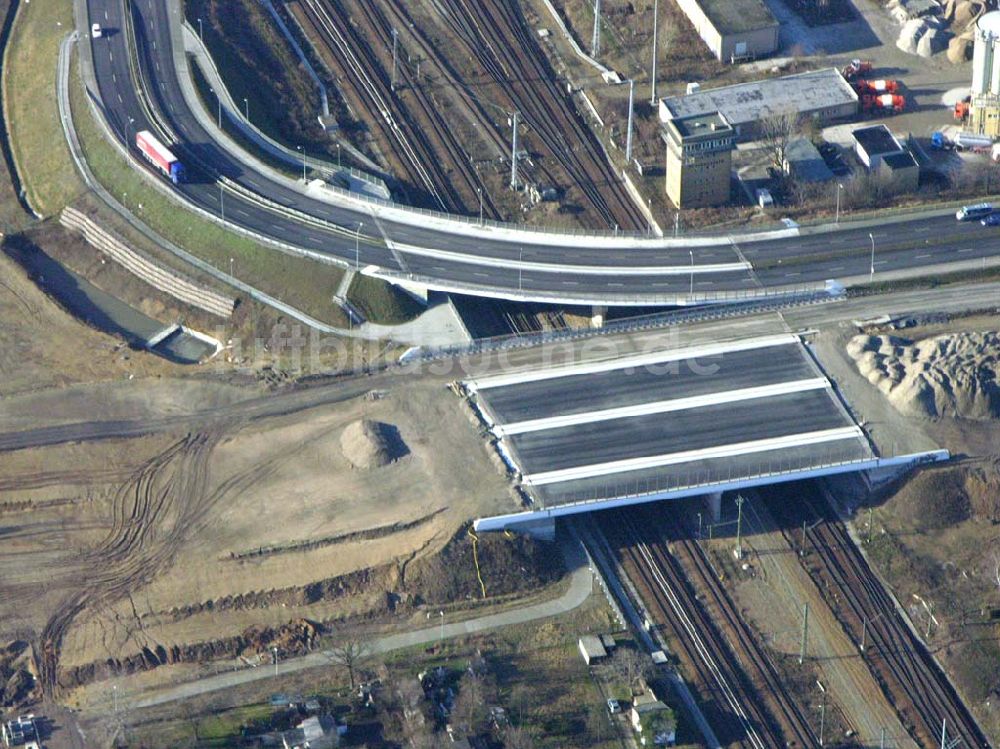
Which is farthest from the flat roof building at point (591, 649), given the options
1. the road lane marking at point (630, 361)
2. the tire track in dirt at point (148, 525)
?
the tire track in dirt at point (148, 525)

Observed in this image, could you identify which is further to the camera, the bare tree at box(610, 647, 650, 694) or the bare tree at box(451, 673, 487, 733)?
the bare tree at box(610, 647, 650, 694)

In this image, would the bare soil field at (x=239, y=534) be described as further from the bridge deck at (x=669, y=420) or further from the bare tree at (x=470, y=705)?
the bare tree at (x=470, y=705)

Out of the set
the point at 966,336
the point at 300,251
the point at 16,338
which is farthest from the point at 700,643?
the point at 16,338

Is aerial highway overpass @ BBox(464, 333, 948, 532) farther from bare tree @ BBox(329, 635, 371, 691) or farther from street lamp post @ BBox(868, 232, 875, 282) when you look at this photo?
bare tree @ BBox(329, 635, 371, 691)

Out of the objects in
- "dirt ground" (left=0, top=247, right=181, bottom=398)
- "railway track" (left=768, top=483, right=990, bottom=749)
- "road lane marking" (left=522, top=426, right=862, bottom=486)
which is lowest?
"railway track" (left=768, top=483, right=990, bottom=749)

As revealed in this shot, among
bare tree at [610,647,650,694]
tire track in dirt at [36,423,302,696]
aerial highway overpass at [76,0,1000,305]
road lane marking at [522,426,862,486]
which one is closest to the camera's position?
bare tree at [610,647,650,694]

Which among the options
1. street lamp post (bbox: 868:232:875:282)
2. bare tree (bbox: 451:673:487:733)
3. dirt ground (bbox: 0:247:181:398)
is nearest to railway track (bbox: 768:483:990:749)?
street lamp post (bbox: 868:232:875:282)

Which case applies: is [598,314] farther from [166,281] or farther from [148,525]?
[148,525]

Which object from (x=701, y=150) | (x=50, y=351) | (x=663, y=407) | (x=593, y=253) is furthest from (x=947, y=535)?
(x=50, y=351)
